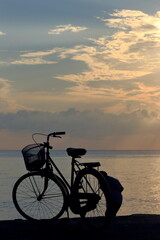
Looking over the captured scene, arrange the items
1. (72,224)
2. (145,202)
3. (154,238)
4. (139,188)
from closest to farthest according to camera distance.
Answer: (154,238) → (72,224) → (145,202) → (139,188)

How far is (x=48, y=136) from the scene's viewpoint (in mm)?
7422

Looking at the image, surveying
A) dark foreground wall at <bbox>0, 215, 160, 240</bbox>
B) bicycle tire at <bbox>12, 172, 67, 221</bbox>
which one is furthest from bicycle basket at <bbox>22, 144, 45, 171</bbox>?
dark foreground wall at <bbox>0, 215, 160, 240</bbox>

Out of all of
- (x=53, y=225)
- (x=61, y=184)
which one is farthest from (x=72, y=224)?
(x=61, y=184)

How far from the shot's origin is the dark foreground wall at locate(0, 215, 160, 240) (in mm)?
6863

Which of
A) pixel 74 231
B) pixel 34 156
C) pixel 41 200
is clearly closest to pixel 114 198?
pixel 74 231

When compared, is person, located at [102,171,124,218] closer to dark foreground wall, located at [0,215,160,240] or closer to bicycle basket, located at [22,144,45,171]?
dark foreground wall, located at [0,215,160,240]

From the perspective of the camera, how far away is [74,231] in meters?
7.29

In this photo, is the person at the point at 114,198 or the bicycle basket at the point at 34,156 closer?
the person at the point at 114,198

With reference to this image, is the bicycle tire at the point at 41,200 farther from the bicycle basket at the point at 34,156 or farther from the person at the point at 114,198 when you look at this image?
the person at the point at 114,198

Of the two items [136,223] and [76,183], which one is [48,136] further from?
[136,223]

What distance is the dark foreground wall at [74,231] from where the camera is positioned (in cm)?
686

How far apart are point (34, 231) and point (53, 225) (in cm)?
44

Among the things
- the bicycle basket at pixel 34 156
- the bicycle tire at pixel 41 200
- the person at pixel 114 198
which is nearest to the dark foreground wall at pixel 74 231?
the bicycle tire at pixel 41 200

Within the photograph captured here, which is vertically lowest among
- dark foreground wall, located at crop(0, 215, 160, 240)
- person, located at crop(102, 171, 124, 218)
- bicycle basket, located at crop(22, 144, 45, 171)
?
dark foreground wall, located at crop(0, 215, 160, 240)
